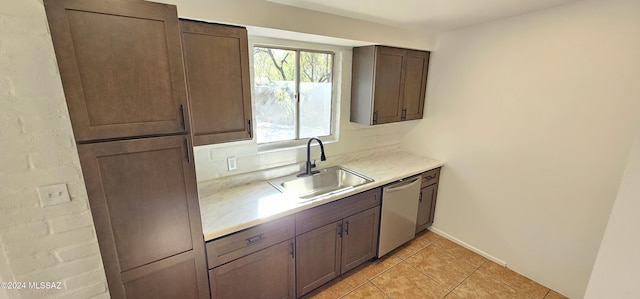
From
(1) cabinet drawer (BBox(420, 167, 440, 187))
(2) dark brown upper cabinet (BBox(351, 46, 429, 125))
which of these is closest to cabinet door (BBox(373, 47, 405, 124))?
(2) dark brown upper cabinet (BBox(351, 46, 429, 125))

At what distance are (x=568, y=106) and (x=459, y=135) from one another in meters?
0.86

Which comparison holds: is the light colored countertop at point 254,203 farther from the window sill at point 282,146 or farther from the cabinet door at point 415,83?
the cabinet door at point 415,83

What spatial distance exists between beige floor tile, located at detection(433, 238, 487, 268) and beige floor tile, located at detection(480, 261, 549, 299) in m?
0.07

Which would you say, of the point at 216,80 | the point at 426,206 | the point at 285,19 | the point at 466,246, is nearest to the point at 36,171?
the point at 216,80

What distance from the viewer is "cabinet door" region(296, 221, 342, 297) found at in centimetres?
190

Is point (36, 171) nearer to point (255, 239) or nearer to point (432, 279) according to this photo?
point (255, 239)

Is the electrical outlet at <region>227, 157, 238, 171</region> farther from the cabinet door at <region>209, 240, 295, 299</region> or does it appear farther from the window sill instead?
the cabinet door at <region>209, 240, 295, 299</region>

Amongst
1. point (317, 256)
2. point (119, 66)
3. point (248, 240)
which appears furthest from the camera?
point (317, 256)

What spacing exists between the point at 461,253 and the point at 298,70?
2.47 metres

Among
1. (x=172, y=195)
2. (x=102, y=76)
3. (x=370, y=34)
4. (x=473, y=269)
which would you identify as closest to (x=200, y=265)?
(x=172, y=195)

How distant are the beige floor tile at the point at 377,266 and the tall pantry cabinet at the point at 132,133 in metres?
1.57

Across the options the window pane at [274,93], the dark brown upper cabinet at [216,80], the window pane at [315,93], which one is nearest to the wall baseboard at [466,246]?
the window pane at [315,93]

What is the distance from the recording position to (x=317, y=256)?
2.00 m

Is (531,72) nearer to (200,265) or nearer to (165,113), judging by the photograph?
(165,113)
